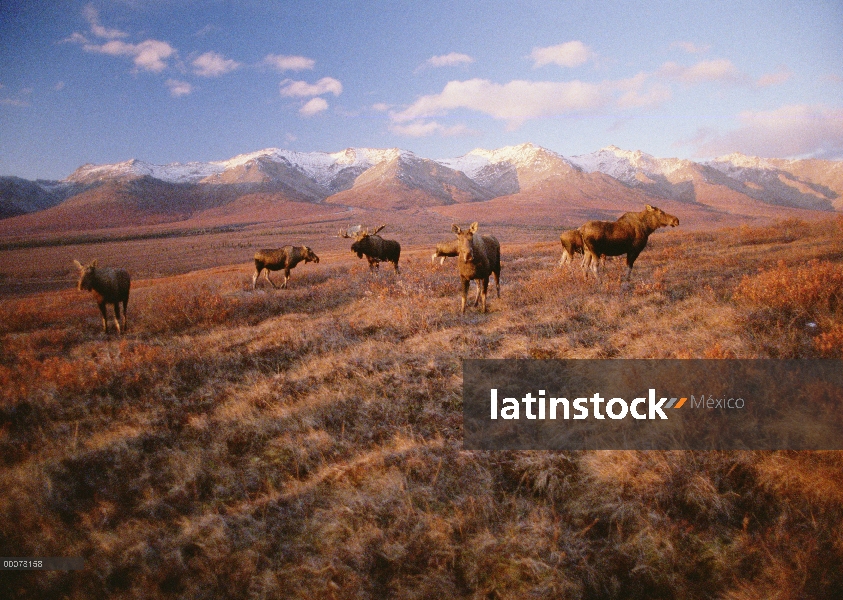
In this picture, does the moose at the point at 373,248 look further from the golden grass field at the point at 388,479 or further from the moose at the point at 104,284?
the golden grass field at the point at 388,479

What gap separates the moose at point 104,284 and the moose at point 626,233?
529 inches

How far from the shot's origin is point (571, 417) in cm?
517

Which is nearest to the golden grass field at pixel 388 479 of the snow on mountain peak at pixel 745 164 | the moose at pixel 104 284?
the moose at pixel 104 284

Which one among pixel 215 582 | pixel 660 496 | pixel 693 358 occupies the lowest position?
pixel 215 582

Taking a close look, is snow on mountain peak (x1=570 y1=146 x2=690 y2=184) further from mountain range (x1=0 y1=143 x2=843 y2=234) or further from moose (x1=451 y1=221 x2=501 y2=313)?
moose (x1=451 y1=221 x2=501 y2=313)

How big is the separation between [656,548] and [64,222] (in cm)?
11564

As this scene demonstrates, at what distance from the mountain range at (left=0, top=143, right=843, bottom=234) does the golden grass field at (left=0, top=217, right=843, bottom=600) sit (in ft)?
241

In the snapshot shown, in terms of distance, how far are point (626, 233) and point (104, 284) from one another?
14.9m

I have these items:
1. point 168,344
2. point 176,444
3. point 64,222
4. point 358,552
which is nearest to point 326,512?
point 358,552

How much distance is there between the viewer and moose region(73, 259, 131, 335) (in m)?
9.46

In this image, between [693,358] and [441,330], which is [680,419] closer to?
[693,358]

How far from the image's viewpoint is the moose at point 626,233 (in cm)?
1182

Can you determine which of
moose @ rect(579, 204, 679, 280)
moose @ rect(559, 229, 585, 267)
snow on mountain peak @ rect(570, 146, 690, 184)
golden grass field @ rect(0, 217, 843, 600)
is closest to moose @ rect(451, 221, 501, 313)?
golden grass field @ rect(0, 217, 843, 600)

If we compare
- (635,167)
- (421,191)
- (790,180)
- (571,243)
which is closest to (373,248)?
(571,243)
